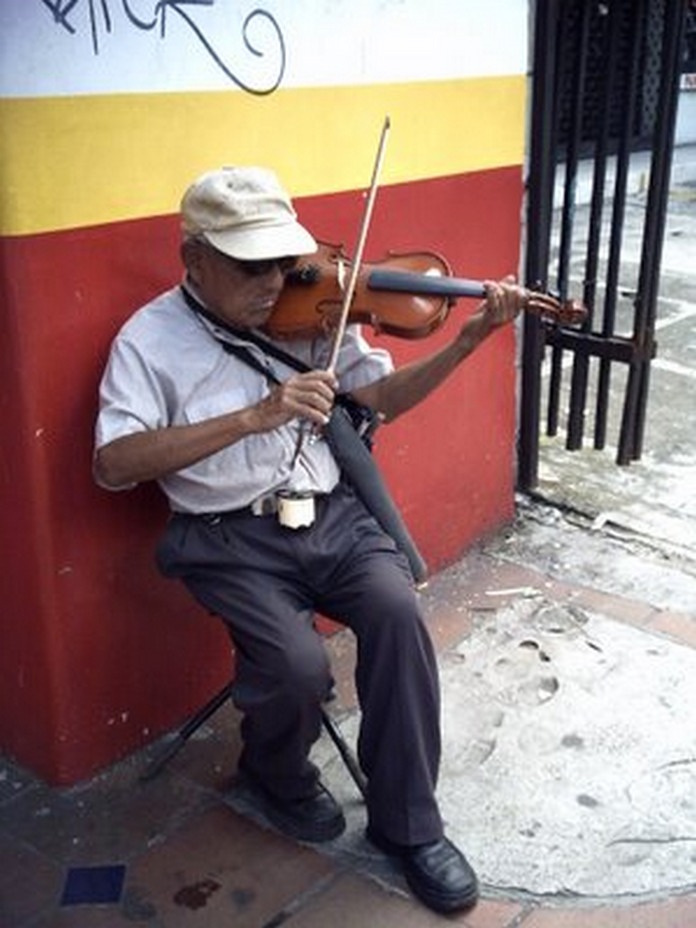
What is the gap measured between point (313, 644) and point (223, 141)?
113 centimetres

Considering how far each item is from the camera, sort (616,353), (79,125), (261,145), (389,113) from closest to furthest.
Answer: (79,125), (261,145), (389,113), (616,353)

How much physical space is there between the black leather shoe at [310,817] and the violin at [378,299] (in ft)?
3.32

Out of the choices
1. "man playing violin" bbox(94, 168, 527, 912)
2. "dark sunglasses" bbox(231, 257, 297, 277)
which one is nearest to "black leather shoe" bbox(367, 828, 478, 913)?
"man playing violin" bbox(94, 168, 527, 912)

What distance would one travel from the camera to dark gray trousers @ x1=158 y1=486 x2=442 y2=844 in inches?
90.1

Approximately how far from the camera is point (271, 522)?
96.6 inches

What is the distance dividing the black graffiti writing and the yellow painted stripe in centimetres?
5

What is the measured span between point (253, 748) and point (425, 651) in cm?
46

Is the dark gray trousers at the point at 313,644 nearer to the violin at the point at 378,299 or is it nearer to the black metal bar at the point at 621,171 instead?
the violin at the point at 378,299

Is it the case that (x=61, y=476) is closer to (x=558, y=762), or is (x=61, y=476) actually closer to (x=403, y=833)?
(x=403, y=833)

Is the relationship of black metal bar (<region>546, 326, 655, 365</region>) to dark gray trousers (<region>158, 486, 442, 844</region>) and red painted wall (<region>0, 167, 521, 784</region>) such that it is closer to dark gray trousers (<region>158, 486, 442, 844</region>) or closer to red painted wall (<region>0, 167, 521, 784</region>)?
red painted wall (<region>0, 167, 521, 784</region>)

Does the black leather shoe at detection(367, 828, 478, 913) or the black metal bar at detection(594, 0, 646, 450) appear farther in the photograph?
the black metal bar at detection(594, 0, 646, 450)

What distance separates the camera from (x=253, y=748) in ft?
8.13

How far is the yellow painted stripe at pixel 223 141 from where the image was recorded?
7.29 ft

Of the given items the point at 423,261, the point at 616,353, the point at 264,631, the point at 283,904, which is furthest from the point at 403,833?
the point at 616,353
